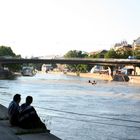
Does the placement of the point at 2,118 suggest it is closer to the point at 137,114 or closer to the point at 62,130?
the point at 62,130

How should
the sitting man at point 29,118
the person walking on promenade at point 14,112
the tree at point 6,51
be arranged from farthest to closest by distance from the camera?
1. the tree at point 6,51
2. the person walking on promenade at point 14,112
3. the sitting man at point 29,118

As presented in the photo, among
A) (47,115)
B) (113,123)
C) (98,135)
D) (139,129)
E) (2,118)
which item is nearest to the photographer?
(2,118)

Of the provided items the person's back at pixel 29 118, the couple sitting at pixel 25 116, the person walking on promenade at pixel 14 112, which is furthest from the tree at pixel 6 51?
the person's back at pixel 29 118

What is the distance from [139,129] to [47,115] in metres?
6.76

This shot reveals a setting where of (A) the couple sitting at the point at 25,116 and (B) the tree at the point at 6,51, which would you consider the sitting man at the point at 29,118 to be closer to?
(A) the couple sitting at the point at 25,116

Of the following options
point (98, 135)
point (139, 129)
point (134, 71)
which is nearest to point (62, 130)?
point (98, 135)

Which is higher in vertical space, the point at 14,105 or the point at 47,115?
the point at 14,105

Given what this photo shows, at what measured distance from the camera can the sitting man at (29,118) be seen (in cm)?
1458

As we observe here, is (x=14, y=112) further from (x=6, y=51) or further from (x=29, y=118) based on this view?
(x=6, y=51)

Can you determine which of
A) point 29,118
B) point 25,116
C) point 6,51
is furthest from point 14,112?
point 6,51

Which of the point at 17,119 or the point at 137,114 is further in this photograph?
the point at 137,114

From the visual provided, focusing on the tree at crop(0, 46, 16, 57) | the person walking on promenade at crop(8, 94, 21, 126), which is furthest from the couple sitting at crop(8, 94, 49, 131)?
the tree at crop(0, 46, 16, 57)

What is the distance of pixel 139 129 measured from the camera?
74.3 feet

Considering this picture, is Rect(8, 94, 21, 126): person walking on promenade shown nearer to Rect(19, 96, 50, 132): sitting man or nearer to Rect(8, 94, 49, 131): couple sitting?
Rect(8, 94, 49, 131): couple sitting
